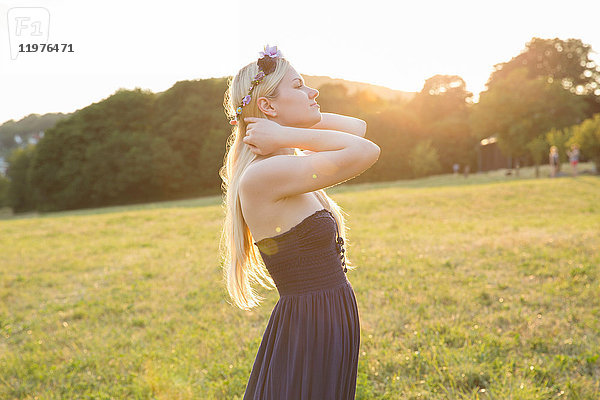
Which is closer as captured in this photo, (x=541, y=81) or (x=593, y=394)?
(x=593, y=394)

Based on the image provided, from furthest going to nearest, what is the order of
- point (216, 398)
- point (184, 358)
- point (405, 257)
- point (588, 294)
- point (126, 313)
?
point (405, 257), point (126, 313), point (588, 294), point (184, 358), point (216, 398)

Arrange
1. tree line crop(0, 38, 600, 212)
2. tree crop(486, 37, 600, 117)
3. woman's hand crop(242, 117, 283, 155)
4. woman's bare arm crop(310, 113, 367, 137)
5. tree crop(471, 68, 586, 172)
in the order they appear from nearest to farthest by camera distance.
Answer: woman's hand crop(242, 117, 283, 155) → woman's bare arm crop(310, 113, 367, 137) → tree crop(471, 68, 586, 172) → tree line crop(0, 38, 600, 212) → tree crop(486, 37, 600, 117)

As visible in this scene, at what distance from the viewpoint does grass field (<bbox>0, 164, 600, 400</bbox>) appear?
4711 mm

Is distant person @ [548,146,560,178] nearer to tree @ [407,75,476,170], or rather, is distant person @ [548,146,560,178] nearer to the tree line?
the tree line

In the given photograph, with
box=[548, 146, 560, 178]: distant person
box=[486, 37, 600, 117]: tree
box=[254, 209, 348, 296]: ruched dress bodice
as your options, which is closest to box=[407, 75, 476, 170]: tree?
box=[486, 37, 600, 117]: tree

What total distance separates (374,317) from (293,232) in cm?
455

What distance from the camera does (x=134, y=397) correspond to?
4.70 metres

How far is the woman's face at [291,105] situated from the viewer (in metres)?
2.33

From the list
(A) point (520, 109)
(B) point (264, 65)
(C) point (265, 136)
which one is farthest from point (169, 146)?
(C) point (265, 136)

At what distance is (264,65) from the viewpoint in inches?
93.2

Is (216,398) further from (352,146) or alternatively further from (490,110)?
(490,110)

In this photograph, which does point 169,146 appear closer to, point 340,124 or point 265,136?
point 340,124

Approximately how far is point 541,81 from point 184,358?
129ft

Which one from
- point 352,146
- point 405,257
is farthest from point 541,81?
point 352,146
